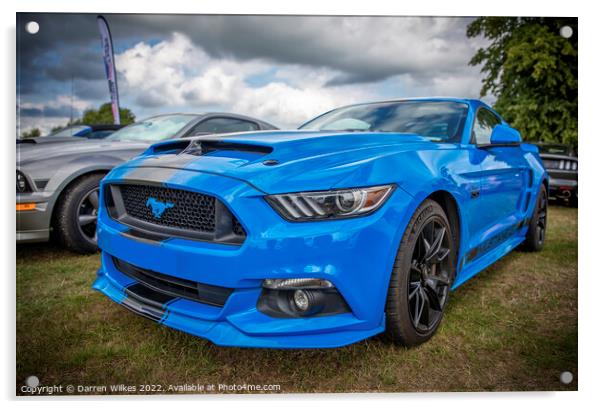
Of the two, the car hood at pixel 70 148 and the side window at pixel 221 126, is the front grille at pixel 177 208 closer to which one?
the car hood at pixel 70 148

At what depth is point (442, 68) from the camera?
7.96ft

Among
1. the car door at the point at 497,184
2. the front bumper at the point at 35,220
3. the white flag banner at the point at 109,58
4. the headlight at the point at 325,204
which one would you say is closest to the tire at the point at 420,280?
the headlight at the point at 325,204

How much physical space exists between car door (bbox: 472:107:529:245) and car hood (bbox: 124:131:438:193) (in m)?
0.58

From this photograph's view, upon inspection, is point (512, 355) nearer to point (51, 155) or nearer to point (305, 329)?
point (305, 329)

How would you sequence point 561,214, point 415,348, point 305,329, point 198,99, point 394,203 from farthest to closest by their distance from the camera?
point 561,214 → point 198,99 → point 415,348 → point 394,203 → point 305,329

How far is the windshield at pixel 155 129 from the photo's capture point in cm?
384

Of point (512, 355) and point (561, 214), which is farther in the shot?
point (561, 214)

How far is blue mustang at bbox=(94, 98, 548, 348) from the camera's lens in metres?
1.52

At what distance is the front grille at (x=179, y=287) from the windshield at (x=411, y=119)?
1417mm

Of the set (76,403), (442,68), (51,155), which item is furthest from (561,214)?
(51,155)

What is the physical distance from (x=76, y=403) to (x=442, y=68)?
249cm

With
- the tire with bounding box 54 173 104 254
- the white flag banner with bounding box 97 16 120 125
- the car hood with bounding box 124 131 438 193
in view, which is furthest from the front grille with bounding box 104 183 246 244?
the tire with bounding box 54 173 104 254

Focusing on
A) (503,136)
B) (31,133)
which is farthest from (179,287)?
(503,136)

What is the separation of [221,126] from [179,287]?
2.53 meters
